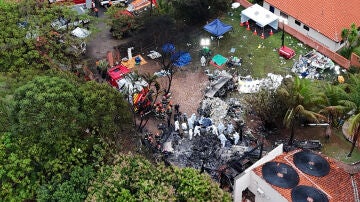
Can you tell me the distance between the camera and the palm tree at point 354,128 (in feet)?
110

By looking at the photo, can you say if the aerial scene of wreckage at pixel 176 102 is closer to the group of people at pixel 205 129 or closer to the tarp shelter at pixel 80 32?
the group of people at pixel 205 129

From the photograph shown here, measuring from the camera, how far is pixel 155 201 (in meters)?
27.2

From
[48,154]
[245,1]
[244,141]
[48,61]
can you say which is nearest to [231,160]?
[244,141]

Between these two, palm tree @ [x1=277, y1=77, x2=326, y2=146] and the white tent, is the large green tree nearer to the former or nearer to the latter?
palm tree @ [x1=277, y1=77, x2=326, y2=146]

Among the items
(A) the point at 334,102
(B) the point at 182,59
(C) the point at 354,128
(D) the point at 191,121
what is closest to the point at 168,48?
(B) the point at 182,59

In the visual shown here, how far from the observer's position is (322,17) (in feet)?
149

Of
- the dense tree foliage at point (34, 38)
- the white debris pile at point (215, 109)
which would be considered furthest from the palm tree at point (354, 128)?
the dense tree foliage at point (34, 38)

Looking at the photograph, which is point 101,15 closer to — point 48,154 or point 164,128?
point 164,128

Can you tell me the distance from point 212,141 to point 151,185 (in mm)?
9689

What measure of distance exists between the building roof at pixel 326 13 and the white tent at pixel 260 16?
1151mm

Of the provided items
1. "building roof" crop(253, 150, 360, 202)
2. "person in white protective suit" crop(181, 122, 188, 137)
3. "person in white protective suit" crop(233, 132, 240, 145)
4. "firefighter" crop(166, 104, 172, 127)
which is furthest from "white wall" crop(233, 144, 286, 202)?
"firefighter" crop(166, 104, 172, 127)

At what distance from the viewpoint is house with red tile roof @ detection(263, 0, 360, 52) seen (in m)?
44.7

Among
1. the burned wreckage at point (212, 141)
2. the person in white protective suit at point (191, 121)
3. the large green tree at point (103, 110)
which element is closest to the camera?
the large green tree at point (103, 110)

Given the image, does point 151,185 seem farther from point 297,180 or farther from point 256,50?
point 256,50
